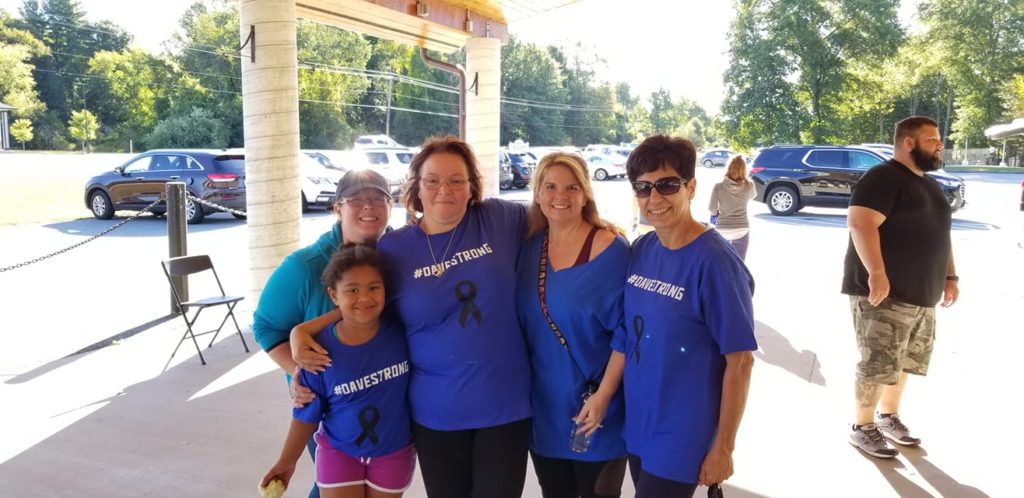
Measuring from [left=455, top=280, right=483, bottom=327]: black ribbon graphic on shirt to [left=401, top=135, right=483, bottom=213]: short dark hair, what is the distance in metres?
0.39

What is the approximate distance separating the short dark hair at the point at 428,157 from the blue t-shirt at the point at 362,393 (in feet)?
1.53

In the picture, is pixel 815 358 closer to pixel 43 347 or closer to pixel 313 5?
pixel 313 5

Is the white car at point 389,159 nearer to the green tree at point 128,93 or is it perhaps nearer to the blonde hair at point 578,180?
the blonde hair at point 578,180

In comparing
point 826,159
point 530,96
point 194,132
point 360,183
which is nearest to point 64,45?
point 194,132

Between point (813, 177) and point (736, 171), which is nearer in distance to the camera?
point (736, 171)

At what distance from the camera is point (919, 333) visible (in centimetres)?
400

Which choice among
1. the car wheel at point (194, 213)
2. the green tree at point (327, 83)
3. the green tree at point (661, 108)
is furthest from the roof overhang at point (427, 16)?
the green tree at point (661, 108)

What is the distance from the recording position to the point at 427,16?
8.43 m

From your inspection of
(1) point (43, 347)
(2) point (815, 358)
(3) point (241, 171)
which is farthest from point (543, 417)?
(3) point (241, 171)

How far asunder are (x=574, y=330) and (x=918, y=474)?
106 inches

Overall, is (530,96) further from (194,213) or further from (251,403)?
(251,403)

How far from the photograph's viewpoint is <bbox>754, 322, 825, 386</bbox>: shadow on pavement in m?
5.45

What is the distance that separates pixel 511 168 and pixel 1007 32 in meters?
40.9

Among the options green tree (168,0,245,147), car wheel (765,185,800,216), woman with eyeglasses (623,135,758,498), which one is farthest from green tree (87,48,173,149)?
woman with eyeglasses (623,135,758,498)
